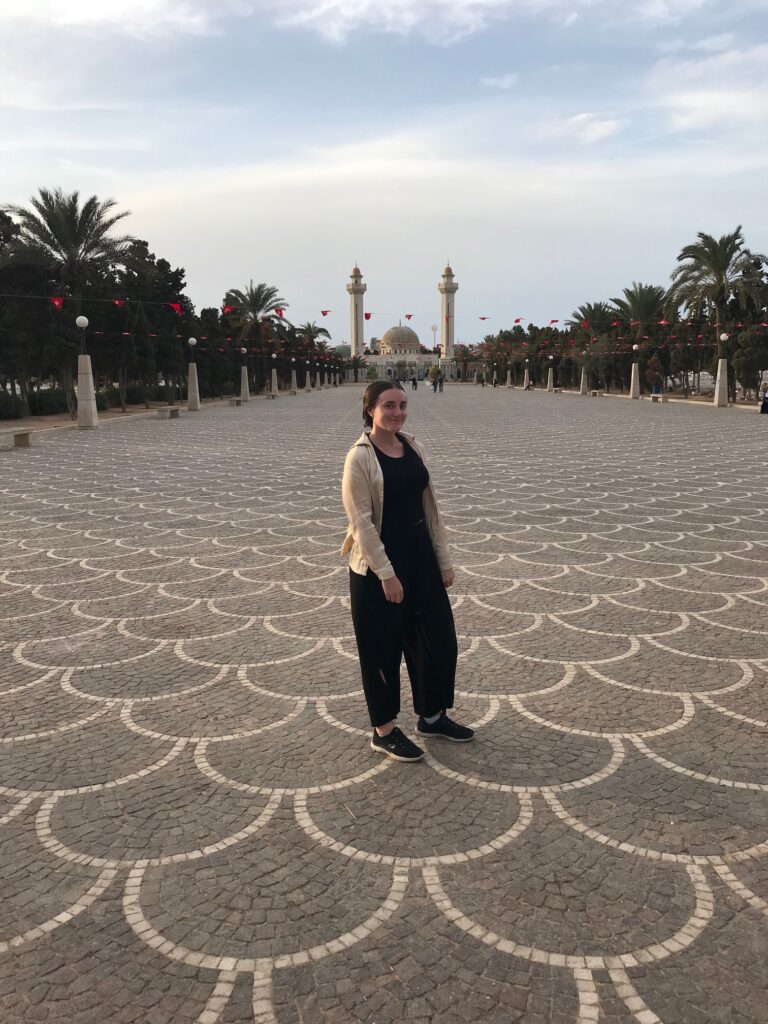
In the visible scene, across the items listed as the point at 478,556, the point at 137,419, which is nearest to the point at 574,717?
the point at 478,556

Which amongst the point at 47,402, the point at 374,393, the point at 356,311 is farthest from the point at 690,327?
the point at 356,311

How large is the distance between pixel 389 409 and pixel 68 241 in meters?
24.0

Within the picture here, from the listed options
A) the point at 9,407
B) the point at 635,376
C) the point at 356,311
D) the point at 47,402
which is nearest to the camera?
the point at 9,407

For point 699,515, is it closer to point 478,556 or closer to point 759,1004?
point 478,556

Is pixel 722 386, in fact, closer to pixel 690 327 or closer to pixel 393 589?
pixel 690 327

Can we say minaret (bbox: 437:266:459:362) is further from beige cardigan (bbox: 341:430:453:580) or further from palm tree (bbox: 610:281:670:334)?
beige cardigan (bbox: 341:430:453:580)

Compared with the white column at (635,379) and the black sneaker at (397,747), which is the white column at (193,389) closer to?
the white column at (635,379)

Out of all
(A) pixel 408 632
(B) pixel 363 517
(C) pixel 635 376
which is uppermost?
(C) pixel 635 376

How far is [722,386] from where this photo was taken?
2750cm

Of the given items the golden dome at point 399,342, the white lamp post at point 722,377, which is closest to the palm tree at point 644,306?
the white lamp post at point 722,377

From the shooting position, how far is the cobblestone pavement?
193 centimetres

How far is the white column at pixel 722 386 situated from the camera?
88.6 feet

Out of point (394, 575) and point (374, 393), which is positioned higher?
point (374, 393)

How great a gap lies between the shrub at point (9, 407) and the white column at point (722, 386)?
79.4 feet
